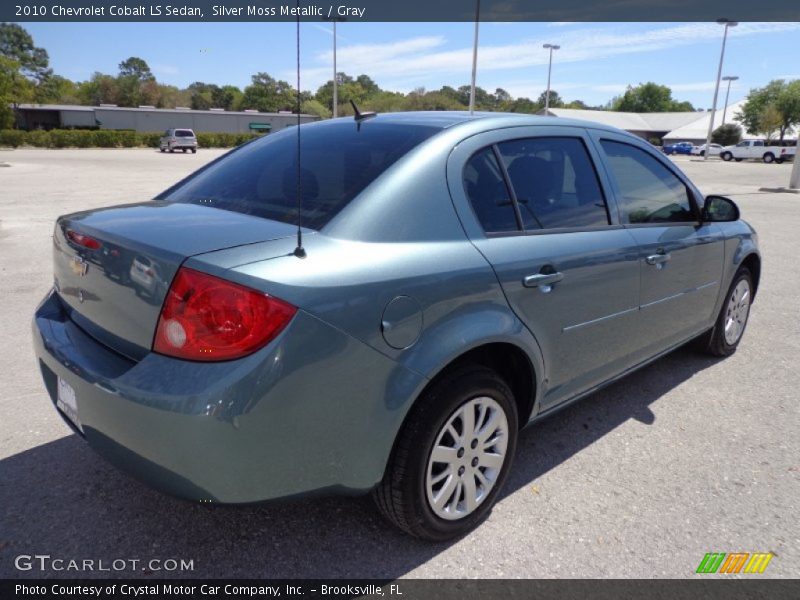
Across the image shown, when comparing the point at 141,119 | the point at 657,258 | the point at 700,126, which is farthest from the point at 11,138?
the point at 700,126

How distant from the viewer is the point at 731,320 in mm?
4496

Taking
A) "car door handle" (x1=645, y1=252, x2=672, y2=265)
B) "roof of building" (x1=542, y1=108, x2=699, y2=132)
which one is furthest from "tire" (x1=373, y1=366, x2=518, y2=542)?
"roof of building" (x1=542, y1=108, x2=699, y2=132)

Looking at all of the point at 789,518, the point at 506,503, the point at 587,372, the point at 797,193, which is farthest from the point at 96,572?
the point at 797,193

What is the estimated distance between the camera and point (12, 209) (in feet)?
39.5

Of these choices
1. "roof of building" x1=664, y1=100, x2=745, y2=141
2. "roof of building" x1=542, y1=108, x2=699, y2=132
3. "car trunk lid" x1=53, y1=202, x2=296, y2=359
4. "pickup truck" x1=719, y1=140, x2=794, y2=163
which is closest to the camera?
"car trunk lid" x1=53, y1=202, x2=296, y2=359

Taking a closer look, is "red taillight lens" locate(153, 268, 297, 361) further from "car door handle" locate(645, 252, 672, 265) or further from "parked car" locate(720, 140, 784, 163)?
"parked car" locate(720, 140, 784, 163)

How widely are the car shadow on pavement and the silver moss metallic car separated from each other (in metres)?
0.26

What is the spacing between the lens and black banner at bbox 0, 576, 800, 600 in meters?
2.10

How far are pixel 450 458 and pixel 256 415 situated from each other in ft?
2.91

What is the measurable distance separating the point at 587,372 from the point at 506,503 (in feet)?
2.56

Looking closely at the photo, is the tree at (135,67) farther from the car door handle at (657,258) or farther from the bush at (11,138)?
the car door handle at (657,258)

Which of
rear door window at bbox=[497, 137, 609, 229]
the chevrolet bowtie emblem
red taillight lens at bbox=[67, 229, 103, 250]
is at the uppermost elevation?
rear door window at bbox=[497, 137, 609, 229]

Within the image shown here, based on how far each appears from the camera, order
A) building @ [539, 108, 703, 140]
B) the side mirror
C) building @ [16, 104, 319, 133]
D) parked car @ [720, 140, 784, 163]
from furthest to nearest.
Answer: building @ [539, 108, 703, 140] < building @ [16, 104, 319, 133] < parked car @ [720, 140, 784, 163] < the side mirror

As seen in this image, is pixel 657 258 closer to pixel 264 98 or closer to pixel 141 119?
pixel 141 119
